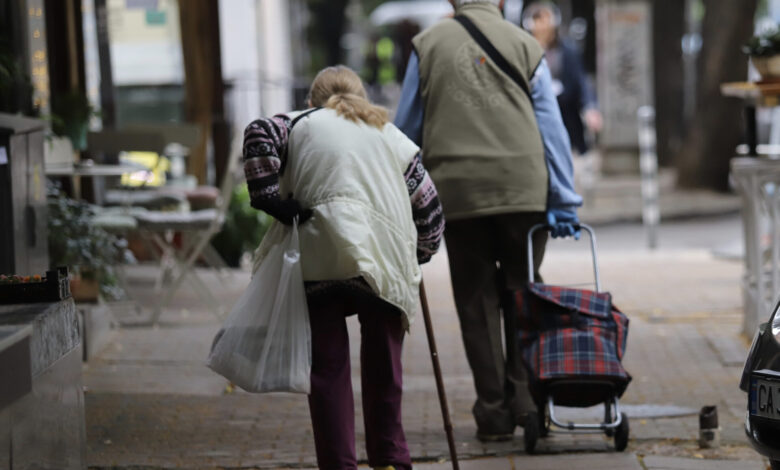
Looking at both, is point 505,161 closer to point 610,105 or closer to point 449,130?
point 449,130

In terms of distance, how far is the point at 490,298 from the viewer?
5961 mm

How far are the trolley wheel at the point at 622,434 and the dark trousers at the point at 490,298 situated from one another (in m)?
0.48

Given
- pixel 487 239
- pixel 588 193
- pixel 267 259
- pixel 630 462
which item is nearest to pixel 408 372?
pixel 487 239

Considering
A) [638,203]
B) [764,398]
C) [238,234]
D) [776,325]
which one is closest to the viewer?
[764,398]

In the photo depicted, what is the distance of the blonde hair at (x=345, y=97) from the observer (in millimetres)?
4766

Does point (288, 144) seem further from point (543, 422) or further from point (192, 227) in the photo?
point (192, 227)

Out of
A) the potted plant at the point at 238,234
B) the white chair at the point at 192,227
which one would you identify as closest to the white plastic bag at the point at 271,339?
the white chair at the point at 192,227

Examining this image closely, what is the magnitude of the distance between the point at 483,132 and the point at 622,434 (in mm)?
1382

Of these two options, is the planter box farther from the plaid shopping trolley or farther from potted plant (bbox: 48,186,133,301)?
potted plant (bbox: 48,186,133,301)

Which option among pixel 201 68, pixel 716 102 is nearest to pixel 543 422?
pixel 201 68

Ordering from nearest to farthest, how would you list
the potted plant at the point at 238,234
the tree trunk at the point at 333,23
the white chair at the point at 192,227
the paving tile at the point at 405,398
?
1. the paving tile at the point at 405,398
2. the white chair at the point at 192,227
3. the potted plant at the point at 238,234
4. the tree trunk at the point at 333,23

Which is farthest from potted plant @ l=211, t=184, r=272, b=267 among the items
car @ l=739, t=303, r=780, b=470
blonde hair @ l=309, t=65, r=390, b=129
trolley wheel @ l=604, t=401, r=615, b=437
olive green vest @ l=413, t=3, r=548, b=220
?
car @ l=739, t=303, r=780, b=470

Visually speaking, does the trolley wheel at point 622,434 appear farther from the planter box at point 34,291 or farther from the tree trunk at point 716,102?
the tree trunk at point 716,102

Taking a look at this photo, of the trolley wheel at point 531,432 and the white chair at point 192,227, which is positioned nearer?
the trolley wheel at point 531,432
